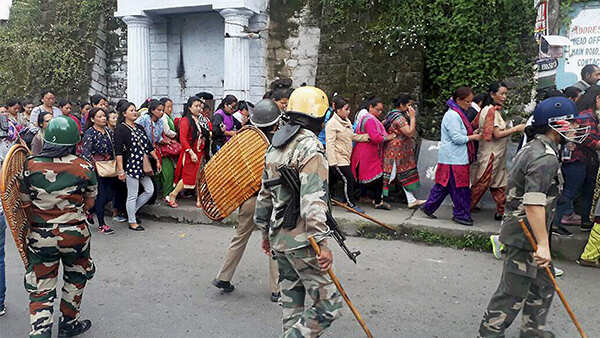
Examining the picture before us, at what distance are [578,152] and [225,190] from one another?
4.00m

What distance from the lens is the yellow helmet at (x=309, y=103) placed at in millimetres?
3164

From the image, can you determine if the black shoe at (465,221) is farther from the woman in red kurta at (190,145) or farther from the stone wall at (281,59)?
the woman in red kurta at (190,145)

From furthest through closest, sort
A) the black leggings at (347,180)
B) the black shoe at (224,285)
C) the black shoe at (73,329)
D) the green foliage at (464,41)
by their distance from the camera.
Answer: the green foliage at (464,41)
the black leggings at (347,180)
the black shoe at (224,285)
the black shoe at (73,329)

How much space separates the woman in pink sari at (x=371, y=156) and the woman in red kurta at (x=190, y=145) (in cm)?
228

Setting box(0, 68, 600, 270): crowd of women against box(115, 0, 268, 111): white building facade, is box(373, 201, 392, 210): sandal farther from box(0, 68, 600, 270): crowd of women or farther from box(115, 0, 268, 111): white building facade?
box(115, 0, 268, 111): white building facade

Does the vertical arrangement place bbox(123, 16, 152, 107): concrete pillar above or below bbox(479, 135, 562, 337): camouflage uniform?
above

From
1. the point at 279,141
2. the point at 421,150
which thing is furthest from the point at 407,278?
the point at 421,150

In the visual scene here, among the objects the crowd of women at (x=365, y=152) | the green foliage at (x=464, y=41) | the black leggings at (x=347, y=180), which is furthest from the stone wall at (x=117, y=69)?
the black leggings at (x=347, y=180)

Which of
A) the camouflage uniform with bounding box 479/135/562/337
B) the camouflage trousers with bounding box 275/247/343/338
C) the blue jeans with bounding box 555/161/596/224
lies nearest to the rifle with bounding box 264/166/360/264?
the camouflage trousers with bounding box 275/247/343/338

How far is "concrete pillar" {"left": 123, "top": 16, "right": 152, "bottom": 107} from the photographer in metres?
10.4

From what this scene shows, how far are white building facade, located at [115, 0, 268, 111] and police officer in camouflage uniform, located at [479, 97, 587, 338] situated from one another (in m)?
7.10

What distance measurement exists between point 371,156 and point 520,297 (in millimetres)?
3842

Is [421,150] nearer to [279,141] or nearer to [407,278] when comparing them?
[407,278]

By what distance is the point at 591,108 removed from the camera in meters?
5.57
